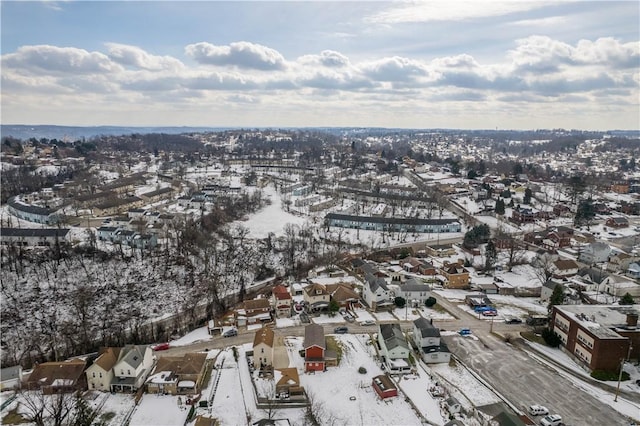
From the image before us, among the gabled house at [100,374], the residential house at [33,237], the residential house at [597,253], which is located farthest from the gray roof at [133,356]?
the residential house at [597,253]

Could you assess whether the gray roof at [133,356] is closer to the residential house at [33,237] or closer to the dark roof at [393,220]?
the residential house at [33,237]

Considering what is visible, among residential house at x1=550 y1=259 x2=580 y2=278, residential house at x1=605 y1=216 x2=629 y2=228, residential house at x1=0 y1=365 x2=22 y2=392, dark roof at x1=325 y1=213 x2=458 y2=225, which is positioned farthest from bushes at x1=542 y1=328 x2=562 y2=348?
residential house at x1=605 y1=216 x2=629 y2=228

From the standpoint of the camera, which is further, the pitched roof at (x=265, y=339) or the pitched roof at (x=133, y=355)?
the pitched roof at (x=265, y=339)

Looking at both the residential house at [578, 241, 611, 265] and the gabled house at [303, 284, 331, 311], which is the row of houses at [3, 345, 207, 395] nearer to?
the gabled house at [303, 284, 331, 311]

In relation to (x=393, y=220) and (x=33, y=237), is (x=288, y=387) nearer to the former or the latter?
(x=393, y=220)

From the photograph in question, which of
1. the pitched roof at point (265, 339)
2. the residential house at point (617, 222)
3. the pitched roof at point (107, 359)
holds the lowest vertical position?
the pitched roof at point (107, 359)

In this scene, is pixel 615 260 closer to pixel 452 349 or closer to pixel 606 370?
pixel 606 370
